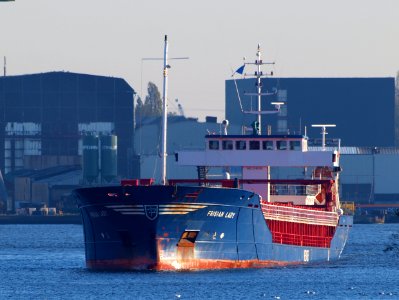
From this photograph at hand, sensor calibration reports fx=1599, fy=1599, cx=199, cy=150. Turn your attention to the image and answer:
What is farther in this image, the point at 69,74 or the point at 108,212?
the point at 69,74

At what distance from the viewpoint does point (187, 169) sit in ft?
567

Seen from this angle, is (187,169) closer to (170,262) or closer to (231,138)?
(231,138)

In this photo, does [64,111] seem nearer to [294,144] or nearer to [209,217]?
[294,144]

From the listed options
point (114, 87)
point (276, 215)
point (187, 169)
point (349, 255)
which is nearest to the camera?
point (276, 215)

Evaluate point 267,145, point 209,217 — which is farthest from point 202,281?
point 267,145

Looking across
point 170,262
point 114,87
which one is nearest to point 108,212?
point 170,262

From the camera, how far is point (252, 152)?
293 feet

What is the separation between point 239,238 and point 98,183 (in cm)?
10251

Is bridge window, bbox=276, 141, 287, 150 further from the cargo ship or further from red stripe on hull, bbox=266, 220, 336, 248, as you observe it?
red stripe on hull, bbox=266, 220, 336, 248

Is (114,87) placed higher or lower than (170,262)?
higher

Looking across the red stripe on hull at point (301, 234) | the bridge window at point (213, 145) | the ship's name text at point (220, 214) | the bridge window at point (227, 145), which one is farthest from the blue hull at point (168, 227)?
the bridge window at point (213, 145)

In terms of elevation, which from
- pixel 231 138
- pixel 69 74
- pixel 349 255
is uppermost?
pixel 69 74

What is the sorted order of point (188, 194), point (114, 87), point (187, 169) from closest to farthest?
point (188, 194) < point (187, 169) < point (114, 87)

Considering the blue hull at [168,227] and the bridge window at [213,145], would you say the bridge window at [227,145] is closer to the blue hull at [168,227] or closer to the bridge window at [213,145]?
the bridge window at [213,145]
